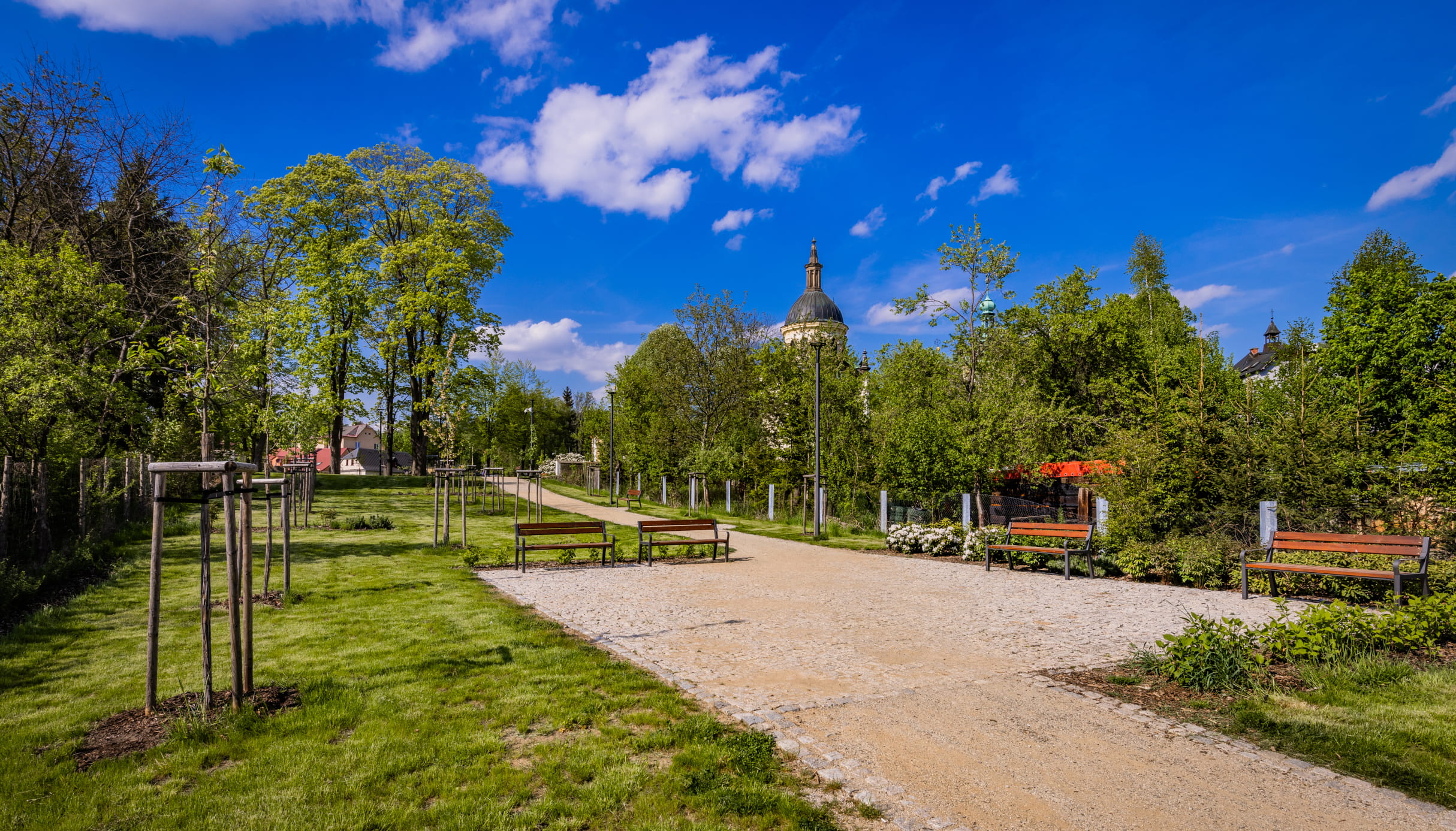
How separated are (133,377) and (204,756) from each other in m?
17.2

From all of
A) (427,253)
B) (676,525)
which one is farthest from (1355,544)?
(427,253)

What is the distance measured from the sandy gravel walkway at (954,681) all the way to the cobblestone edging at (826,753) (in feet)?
0.06

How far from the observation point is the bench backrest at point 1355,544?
8.80 meters

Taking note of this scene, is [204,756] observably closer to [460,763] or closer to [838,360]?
[460,763]

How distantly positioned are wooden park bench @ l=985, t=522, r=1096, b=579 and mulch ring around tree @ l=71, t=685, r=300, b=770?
1168 cm

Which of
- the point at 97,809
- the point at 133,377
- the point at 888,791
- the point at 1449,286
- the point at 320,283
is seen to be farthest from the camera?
the point at 320,283

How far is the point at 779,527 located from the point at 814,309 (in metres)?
45.9

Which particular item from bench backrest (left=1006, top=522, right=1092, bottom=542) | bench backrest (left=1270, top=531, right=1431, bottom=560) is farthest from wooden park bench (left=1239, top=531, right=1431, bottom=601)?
bench backrest (left=1006, top=522, right=1092, bottom=542)

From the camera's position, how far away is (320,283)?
2905 cm

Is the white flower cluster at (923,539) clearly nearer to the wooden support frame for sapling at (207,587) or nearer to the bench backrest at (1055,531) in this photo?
the bench backrest at (1055,531)

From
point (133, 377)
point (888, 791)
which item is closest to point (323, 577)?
point (888, 791)

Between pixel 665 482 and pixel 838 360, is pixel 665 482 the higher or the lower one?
the lower one

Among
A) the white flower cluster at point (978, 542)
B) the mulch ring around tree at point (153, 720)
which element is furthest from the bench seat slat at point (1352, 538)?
the mulch ring around tree at point (153, 720)

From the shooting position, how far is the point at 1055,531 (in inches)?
518
